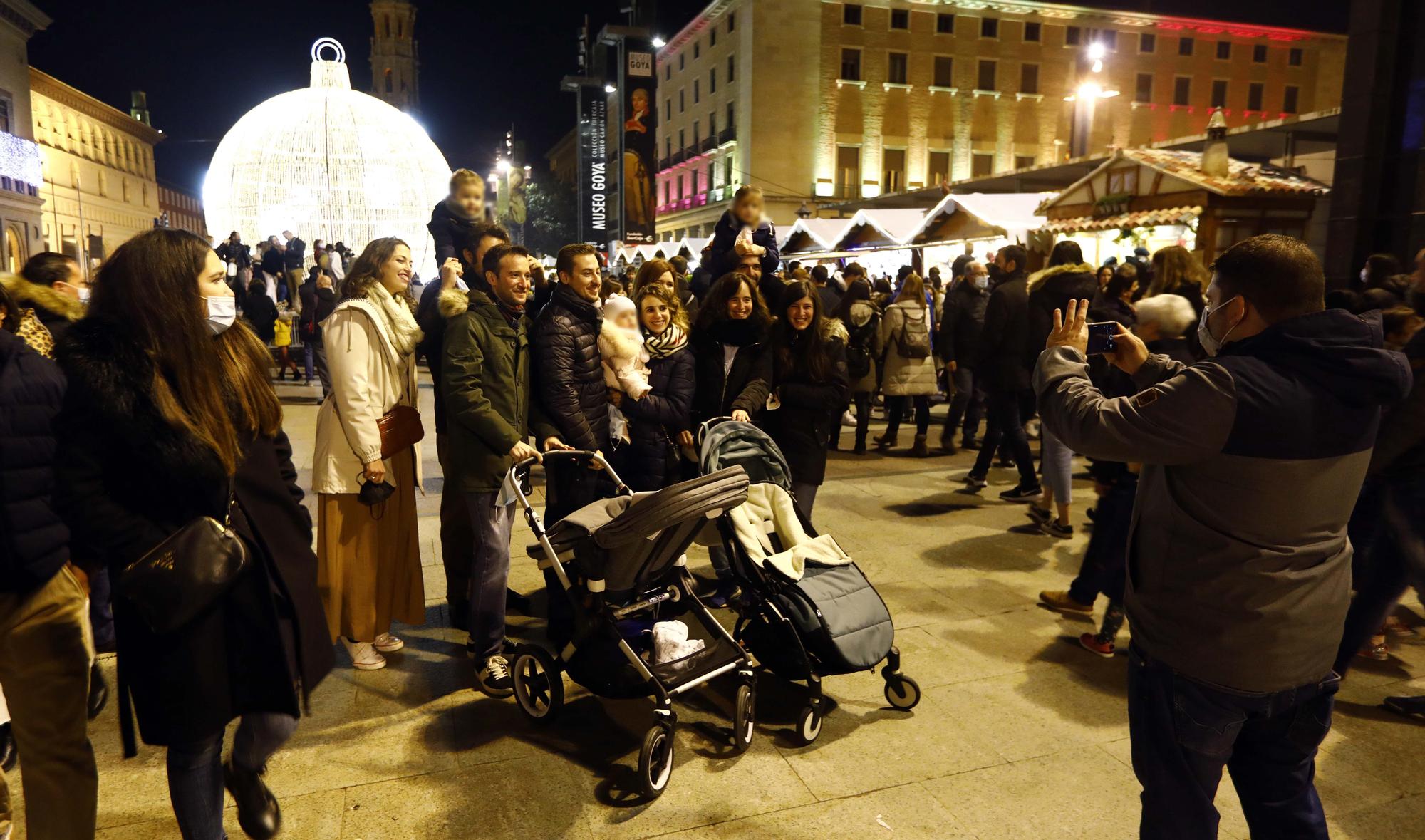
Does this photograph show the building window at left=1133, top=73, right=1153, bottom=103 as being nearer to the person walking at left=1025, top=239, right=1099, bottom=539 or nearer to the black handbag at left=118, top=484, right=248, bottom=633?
the person walking at left=1025, top=239, right=1099, bottom=539

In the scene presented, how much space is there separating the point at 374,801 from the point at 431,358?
88.0 inches

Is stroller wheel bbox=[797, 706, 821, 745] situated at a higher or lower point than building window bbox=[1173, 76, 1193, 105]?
lower

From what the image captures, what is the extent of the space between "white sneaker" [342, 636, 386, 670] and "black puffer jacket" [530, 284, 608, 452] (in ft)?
4.33

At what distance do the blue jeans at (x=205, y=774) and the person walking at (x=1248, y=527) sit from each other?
2.18m

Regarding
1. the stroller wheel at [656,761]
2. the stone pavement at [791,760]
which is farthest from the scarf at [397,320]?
the stroller wheel at [656,761]

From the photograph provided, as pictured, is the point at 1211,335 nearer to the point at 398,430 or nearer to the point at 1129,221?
the point at 398,430

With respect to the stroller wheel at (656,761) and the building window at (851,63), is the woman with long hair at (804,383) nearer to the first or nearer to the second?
the stroller wheel at (656,761)

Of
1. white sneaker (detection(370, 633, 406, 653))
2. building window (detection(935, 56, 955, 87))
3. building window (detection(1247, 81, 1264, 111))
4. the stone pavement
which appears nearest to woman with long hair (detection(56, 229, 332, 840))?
the stone pavement

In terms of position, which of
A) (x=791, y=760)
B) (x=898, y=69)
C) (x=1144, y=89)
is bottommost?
(x=791, y=760)

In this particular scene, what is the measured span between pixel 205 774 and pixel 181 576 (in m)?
0.60

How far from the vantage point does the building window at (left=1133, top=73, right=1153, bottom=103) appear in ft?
145

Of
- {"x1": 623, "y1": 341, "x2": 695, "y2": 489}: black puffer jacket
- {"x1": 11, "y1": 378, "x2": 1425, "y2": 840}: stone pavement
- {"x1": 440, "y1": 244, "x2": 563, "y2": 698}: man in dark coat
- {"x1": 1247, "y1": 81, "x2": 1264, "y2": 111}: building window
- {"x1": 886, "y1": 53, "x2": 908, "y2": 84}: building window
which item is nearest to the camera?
{"x1": 11, "y1": 378, "x2": 1425, "y2": 840}: stone pavement

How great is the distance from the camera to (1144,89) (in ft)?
145

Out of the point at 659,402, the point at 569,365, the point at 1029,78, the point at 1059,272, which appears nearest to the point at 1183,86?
the point at 1029,78
